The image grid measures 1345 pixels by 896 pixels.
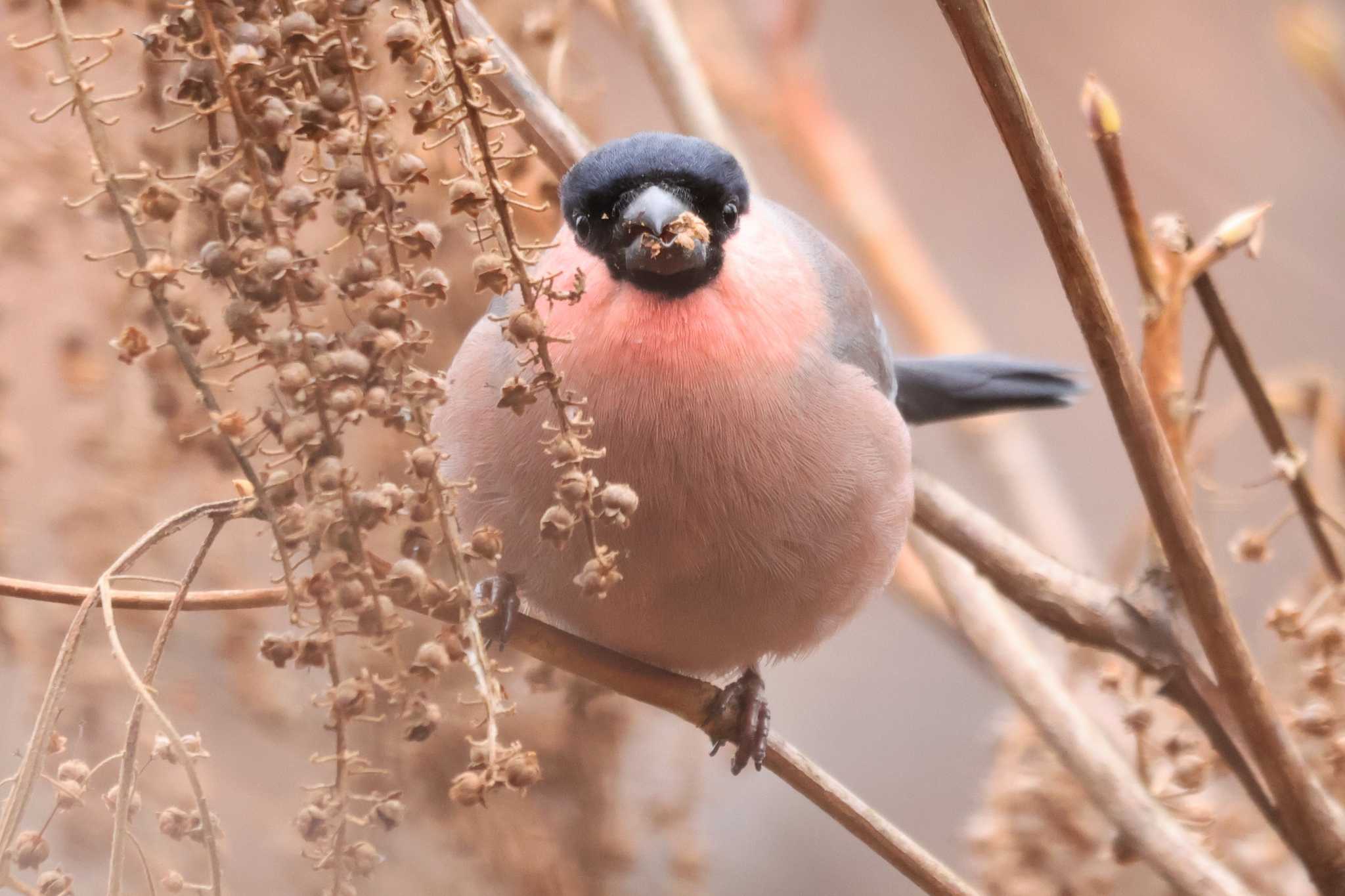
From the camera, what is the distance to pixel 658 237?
1049 millimetres

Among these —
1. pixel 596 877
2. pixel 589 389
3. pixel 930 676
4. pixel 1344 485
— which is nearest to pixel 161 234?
pixel 589 389

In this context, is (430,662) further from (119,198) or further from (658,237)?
(658,237)

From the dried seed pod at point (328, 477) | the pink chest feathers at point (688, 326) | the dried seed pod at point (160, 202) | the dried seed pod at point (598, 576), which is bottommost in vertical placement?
the dried seed pod at point (328, 477)

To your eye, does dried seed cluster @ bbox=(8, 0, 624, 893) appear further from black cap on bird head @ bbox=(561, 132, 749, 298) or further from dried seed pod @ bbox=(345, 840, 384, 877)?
black cap on bird head @ bbox=(561, 132, 749, 298)

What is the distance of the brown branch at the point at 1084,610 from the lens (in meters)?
1.14

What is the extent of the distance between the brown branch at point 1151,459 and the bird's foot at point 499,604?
433 millimetres

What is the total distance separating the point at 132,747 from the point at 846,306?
2.84 ft

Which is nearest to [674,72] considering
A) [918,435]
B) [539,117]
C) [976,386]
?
[539,117]

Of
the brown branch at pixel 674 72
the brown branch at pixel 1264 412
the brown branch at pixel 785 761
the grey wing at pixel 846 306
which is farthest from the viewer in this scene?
the brown branch at pixel 674 72

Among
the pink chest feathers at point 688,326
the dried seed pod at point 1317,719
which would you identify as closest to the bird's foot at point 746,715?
the pink chest feathers at point 688,326

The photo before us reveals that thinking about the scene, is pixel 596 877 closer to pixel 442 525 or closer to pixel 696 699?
pixel 696 699

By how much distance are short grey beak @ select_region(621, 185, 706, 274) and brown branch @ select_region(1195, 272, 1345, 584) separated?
44 cm

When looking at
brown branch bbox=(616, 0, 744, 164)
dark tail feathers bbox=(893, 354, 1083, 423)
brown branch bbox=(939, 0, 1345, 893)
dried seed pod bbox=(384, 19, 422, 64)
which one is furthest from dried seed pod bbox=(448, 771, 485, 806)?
dark tail feathers bbox=(893, 354, 1083, 423)

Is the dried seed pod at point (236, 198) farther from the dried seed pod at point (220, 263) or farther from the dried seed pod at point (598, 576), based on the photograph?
the dried seed pod at point (598, 576)
